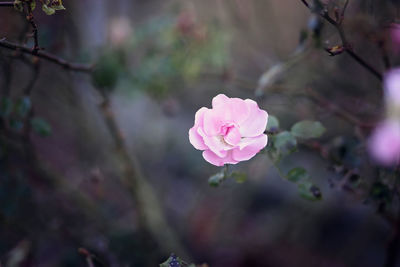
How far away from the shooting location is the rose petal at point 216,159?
0.69 m

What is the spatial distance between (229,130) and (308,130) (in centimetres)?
19

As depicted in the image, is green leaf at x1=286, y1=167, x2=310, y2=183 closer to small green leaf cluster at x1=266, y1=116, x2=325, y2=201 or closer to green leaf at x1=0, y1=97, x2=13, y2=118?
small green leaf cluster at x1=266, y1=116, x2=325, y2=201

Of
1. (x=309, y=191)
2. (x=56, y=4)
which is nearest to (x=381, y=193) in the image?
(x=309, y=191)

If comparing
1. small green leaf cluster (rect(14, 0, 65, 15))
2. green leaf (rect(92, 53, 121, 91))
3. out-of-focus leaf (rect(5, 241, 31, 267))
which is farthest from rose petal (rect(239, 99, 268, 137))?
out-of-focus leaf (rect(5, 241, 31, 267))

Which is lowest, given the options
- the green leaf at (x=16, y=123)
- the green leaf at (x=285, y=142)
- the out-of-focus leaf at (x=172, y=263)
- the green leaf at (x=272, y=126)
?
the out-of-focus leaf at (x=172, y=263)

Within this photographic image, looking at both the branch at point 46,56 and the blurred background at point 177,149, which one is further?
the blurred background at point 177,149

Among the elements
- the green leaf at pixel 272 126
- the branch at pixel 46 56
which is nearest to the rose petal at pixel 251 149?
the green leaf at pixel 272 126

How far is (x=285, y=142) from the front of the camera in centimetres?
77

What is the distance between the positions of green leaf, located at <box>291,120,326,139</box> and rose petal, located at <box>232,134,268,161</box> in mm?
136

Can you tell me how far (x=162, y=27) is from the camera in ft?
4.90

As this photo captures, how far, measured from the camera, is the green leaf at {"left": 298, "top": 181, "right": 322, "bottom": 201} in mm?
783

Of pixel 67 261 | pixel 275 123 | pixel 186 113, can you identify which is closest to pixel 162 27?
pixel 275 123

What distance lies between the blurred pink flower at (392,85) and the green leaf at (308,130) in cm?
26

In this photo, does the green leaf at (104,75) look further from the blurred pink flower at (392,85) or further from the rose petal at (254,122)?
the blurred pink flower at (392,85)
